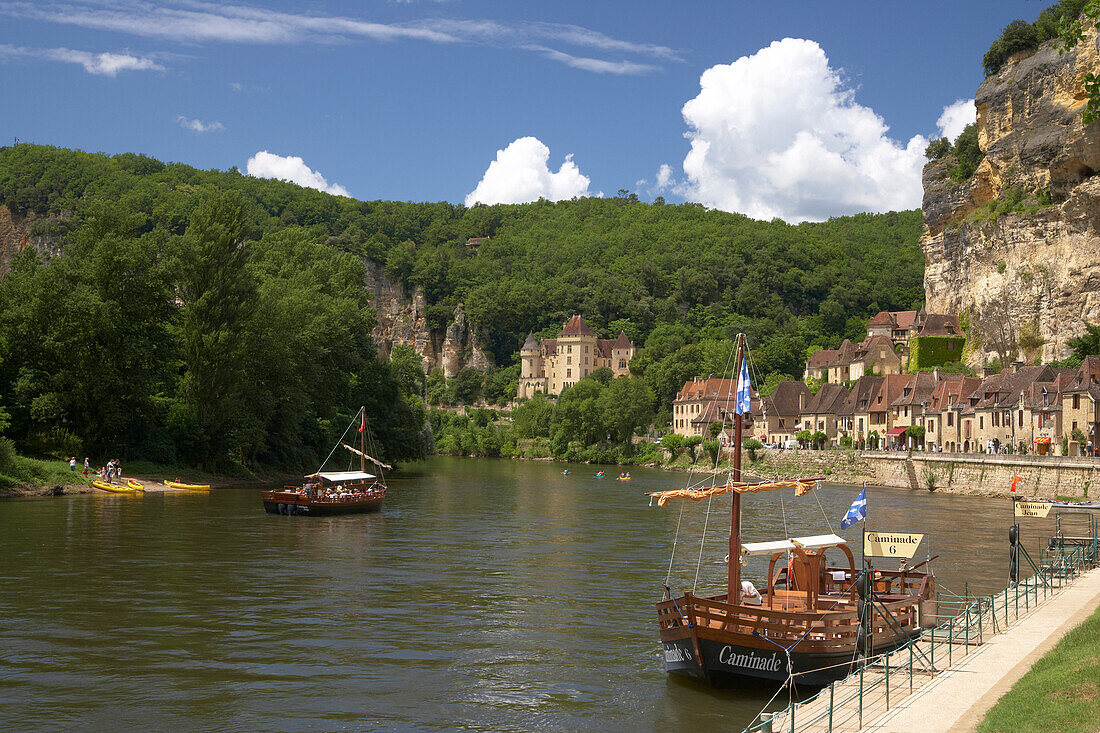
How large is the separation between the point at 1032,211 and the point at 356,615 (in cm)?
8273

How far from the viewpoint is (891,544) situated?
67.5 ft

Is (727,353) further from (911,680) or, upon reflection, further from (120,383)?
(911,680)

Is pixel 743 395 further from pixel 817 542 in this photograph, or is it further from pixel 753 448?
pixel 753 448

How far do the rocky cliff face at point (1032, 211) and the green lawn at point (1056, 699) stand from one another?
236 ft

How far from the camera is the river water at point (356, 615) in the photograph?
720 inches

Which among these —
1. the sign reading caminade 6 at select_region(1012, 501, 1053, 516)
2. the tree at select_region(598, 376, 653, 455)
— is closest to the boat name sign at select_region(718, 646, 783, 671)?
the sign reading caminade 6 at select_region(1012, 501, 1053, 516)

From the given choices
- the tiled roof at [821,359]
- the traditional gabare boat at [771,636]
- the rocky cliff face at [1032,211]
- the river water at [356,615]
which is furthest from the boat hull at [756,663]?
the tiled roof at [821,359]

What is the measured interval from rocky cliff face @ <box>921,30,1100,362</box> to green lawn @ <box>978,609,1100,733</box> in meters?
71.9

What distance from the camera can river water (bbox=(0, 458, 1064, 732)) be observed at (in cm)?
1828

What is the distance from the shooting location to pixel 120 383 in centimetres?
6003

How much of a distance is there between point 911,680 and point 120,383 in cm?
5391

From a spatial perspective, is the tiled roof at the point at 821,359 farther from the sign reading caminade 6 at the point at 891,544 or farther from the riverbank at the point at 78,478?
the sign reading caminade 6 at the point at 891,544

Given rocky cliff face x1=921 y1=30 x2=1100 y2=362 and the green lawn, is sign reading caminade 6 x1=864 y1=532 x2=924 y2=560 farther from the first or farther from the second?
rocky cliff face x1=921 y1=30 x2=1100 y2=362

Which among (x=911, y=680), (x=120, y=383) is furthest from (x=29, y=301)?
(x=911, y=680)
